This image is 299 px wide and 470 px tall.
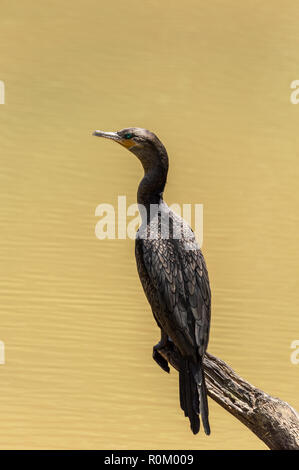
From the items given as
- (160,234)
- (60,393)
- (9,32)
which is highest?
(9,32)

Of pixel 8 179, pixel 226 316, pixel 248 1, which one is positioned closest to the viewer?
pixel 226 316

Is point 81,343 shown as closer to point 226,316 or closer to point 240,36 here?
point 226,316

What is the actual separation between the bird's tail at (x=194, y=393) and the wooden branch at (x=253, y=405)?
0.30 feet

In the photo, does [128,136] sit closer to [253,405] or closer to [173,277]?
[173,277]

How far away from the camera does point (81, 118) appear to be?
3.83 m

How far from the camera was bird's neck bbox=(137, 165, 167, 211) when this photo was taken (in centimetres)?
209

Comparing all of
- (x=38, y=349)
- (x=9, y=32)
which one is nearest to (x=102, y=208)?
(x=38, y=349)

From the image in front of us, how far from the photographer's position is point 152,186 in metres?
2.10

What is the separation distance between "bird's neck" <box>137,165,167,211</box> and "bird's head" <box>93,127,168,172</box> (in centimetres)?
1

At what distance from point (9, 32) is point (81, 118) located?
681 millimetres

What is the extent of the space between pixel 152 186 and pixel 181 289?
333 mm
